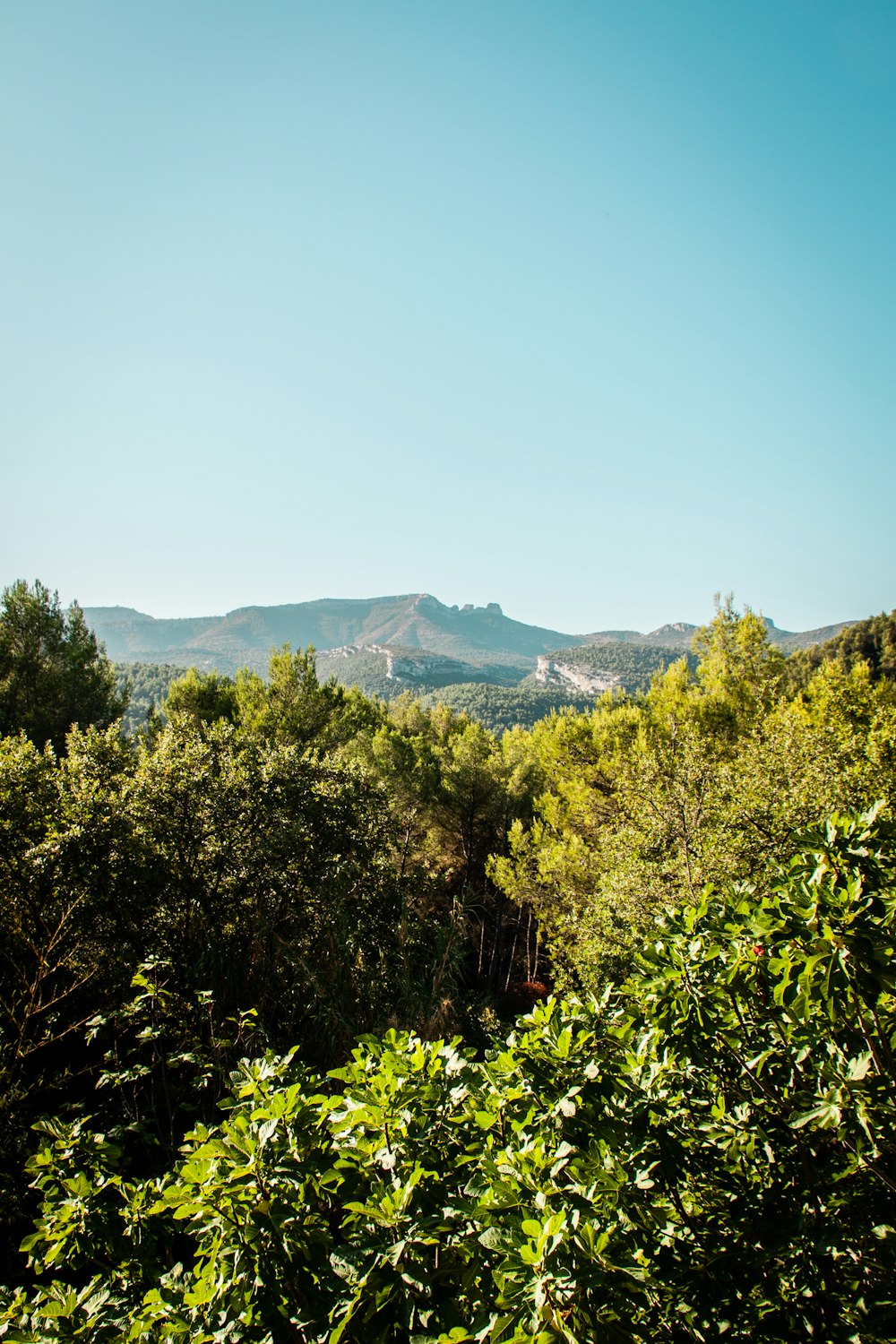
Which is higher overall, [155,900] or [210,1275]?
[210,1275]

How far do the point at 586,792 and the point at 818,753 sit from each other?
7469 millimetres

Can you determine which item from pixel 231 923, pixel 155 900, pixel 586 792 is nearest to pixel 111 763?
pixel 155 900

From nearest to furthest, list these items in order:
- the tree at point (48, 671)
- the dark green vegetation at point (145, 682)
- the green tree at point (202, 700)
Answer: the tree at point (48, 671)
the green tree at point (202, 700)
the dark green vegetation at point (145, 682)

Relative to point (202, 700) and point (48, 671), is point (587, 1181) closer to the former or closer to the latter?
point (202, 700)

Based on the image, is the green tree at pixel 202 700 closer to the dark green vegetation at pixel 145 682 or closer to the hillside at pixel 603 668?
the dark green vegetation at pixel 145 682

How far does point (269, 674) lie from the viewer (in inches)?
1054

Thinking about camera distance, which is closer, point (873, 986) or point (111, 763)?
point (873, 986)

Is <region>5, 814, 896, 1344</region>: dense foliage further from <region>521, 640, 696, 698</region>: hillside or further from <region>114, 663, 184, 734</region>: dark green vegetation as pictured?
<region>521, 640, 696, 698</region>: hillside

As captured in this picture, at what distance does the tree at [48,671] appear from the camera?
24.1 meters

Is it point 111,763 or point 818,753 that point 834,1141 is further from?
point 111,763

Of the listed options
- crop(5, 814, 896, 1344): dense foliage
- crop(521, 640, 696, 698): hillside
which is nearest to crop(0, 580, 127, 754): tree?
crop(5, 814, 896, 1344): dense foliage

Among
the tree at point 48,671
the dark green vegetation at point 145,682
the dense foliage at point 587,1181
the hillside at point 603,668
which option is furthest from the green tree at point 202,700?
the hillside at point 603,668

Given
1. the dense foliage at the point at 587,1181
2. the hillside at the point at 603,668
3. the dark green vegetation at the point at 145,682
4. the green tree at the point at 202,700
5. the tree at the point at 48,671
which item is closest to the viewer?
the dense foliage at the point at 587,1181

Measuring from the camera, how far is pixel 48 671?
86.2 ft
